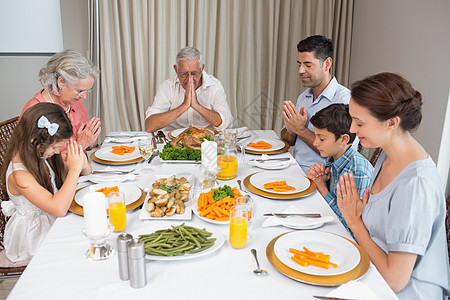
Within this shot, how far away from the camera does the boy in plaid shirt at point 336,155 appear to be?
194 centimetres

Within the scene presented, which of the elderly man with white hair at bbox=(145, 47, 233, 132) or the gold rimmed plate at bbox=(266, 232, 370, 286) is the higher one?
the elderly man with white hair at bbox=(145, 47, 233, 132)

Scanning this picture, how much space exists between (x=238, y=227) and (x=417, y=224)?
21.9 inches

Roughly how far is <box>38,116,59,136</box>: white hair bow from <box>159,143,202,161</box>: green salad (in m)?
0.63

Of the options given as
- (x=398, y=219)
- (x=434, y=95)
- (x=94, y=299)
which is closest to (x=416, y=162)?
(x=398, y=219)

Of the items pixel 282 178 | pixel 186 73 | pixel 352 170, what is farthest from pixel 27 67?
pixel 352 170

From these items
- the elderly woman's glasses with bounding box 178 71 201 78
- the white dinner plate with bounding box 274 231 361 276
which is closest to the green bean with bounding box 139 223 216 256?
the white dinner plate with bounding box 274 231 361 276

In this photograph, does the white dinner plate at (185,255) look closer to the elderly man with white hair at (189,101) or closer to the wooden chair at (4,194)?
the wooden chair at (4,194)

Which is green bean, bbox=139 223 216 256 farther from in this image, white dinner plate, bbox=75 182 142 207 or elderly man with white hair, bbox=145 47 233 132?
elderly man with white hair, bbox=145 47 233 132

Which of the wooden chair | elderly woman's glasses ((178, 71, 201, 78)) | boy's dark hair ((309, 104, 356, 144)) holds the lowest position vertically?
the wooden chair

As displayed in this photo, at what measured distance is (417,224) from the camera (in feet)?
4.15

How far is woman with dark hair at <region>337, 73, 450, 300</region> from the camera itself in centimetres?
127

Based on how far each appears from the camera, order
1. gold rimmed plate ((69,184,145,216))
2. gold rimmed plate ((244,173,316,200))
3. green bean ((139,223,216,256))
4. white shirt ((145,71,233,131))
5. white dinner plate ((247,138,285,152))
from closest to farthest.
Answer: green bean ((139,223,216,256)) → gold rimmed plate ((69,184,145,216)) → gold rimmed plate ((244,173,316,200)) → white dinner plate ((247,138,285,152)) → white shirt ((145,71,233,131))

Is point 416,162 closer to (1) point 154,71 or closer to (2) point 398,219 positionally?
(2) point 398,219

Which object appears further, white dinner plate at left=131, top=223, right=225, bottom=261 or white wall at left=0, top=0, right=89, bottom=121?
white wall at left=0, top=0, right=89, bottom=121
